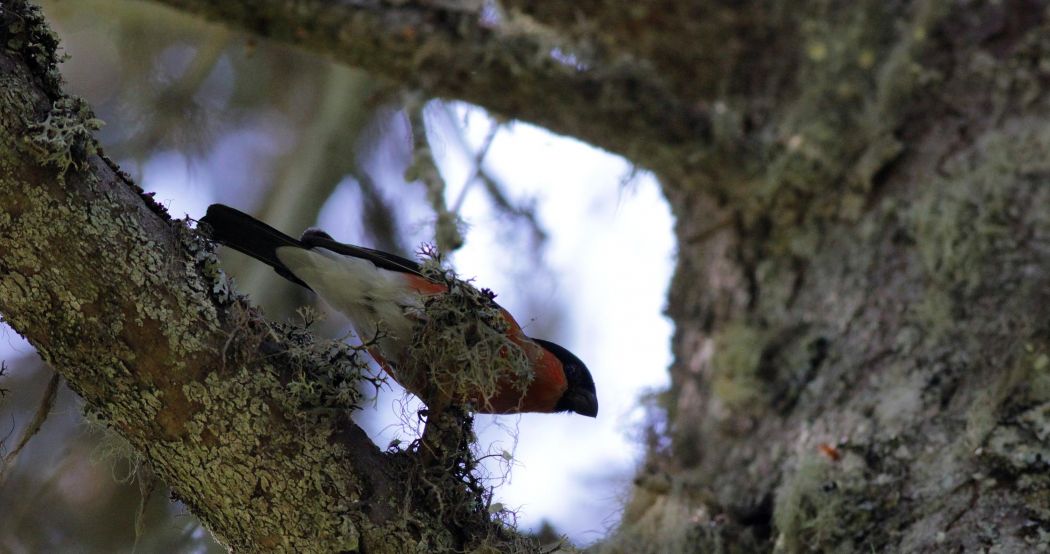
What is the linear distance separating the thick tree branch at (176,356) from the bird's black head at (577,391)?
166 cm

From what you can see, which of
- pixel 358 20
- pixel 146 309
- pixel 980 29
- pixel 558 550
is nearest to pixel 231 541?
pixel 146 309

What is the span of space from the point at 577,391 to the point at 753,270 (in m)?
0.87

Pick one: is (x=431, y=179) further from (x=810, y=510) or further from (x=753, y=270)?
(x=810, y=510)

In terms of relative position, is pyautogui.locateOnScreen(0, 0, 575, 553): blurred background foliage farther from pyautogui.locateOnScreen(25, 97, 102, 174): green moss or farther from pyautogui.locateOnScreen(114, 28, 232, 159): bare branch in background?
pyautogui.locateOnScreen(25, 97, 102, 174): green moss

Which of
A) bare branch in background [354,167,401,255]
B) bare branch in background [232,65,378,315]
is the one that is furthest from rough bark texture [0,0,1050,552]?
bare branch in background [354,167,401,255]

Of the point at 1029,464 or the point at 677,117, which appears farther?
the point at 677,117

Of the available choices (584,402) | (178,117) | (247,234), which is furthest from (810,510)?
(178,117)

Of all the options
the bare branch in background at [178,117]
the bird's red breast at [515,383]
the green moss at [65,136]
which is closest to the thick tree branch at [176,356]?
the green moss at [65,136]

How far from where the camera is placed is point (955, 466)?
2.49 meters

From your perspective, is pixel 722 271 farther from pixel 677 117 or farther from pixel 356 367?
pixel 356 367

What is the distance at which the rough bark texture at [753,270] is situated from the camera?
193 cm

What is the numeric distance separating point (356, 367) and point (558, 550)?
28.5 inches

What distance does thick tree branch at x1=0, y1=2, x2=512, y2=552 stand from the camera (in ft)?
6.07

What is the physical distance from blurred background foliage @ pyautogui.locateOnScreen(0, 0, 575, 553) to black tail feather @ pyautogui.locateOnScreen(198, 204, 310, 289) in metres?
0.31
